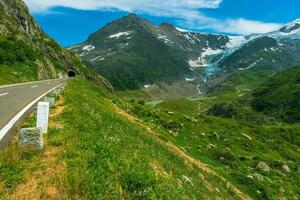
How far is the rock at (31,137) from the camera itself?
11.8m

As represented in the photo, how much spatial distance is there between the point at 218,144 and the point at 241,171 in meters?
12.1

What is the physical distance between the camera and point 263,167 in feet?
139

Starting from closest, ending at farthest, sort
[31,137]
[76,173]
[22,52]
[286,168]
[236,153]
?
[76,173], [31,137], [286,168], [236,153], [22,52]

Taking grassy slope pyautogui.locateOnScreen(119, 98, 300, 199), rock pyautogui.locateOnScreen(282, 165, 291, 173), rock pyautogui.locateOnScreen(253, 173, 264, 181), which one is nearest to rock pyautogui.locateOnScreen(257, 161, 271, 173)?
grassy slope pyautogui.locateOnScreen(119, 98, 300, 199)

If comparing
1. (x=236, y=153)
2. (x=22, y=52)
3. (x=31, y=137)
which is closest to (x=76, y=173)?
(x=31, y=137)

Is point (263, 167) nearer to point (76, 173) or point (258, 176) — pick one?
point (258, 176)

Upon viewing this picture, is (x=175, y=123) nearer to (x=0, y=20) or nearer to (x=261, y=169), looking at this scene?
(x=261, y=169)

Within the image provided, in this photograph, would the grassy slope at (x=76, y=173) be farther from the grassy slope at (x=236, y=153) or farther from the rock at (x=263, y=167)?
the rock at (x=263, y=167)

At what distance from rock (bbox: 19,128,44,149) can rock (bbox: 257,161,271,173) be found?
34043mm

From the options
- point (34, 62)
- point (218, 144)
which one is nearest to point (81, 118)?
point (218, 144)

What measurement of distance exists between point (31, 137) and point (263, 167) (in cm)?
A: 3558

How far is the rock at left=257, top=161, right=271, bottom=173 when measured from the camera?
136 feet

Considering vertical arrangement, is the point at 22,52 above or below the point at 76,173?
above

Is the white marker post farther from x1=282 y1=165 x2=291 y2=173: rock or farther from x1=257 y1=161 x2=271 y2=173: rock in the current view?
x1=282 y1=165 x2=291 y2=173: rock
